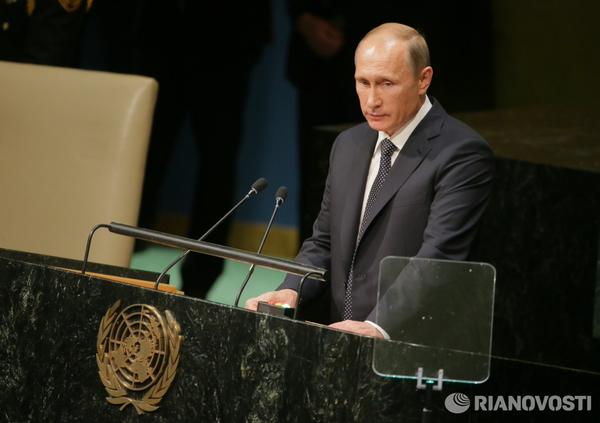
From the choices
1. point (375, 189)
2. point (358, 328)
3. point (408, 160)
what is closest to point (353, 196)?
point (375, 189)

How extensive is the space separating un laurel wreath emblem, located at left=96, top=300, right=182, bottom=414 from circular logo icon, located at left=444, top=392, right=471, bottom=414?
58 cm

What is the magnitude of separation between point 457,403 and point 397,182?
0.92 m

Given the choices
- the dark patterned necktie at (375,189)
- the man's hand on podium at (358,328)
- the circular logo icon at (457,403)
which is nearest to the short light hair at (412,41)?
the dark patterned necktie at (375,189)

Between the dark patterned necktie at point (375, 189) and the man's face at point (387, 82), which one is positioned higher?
the man's face at point (387, 82)

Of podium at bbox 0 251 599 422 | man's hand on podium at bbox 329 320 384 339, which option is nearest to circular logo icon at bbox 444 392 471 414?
podium at bbox 0 251 599 422

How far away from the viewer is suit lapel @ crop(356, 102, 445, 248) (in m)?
3.08

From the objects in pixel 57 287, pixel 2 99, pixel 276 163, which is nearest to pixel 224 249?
pixel 57 287

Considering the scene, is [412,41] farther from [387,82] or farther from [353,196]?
[353,196]

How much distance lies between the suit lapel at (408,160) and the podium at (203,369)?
735 millimetres

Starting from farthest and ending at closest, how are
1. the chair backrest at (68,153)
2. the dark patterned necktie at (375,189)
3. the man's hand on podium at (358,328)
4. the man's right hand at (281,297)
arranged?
1. the chair backrest at (68,153)
2. the dark patterned necktie at (375,189)
3. the man's right hand at (281,297)
4. the man's hand on podium at (358,328)

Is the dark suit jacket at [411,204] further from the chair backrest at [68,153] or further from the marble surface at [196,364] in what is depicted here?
the chair backrest at [68,153]

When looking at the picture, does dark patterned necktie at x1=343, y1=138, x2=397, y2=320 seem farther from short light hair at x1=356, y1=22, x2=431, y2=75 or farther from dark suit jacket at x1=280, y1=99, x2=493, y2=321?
short light hair at x1=356, y1=22, x2=431, y2=75

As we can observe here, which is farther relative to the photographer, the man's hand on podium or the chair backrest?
the chair backrest

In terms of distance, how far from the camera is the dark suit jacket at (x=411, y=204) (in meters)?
2.97
